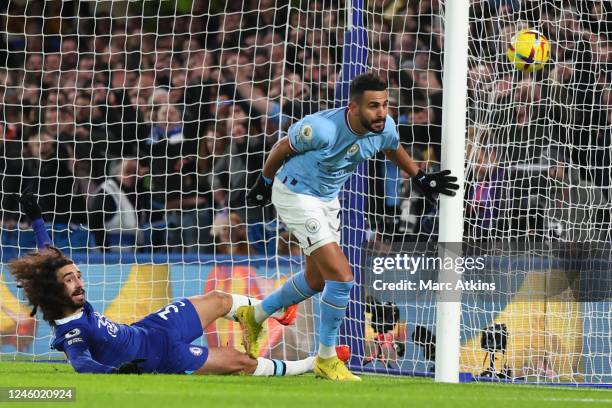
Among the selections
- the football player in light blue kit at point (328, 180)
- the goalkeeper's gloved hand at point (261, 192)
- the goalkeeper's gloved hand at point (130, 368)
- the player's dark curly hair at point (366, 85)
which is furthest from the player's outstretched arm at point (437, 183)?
the goalkeeper's gloved hand at point (130, 368)

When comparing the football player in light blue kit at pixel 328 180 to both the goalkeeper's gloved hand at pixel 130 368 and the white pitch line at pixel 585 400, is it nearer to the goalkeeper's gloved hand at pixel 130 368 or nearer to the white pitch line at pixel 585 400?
the goalkeeper's gloved hand at pixel 130 368

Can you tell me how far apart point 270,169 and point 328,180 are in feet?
1.36

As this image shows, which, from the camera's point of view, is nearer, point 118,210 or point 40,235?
point 40,235

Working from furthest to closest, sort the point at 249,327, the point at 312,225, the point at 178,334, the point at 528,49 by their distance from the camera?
the point at 528,49, the point at 249,327, the point at 178,334, the point at 312,225

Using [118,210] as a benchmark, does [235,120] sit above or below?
above

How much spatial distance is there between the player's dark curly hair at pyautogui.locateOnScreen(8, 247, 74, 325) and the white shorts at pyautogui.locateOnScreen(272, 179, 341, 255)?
5.11 feet

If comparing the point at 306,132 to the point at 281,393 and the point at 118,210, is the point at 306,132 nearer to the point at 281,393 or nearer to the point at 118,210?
the point at 281,393

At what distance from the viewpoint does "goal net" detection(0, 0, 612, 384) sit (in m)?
10.7

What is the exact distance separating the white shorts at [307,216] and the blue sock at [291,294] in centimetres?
41

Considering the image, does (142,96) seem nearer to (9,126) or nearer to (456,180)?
(9,126)

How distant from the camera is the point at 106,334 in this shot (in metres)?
8.52

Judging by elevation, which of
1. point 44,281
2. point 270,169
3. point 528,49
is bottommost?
point 44,281

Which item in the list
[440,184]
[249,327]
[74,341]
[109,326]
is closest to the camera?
[440,184]

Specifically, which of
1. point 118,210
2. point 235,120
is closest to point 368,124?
point 235,120
